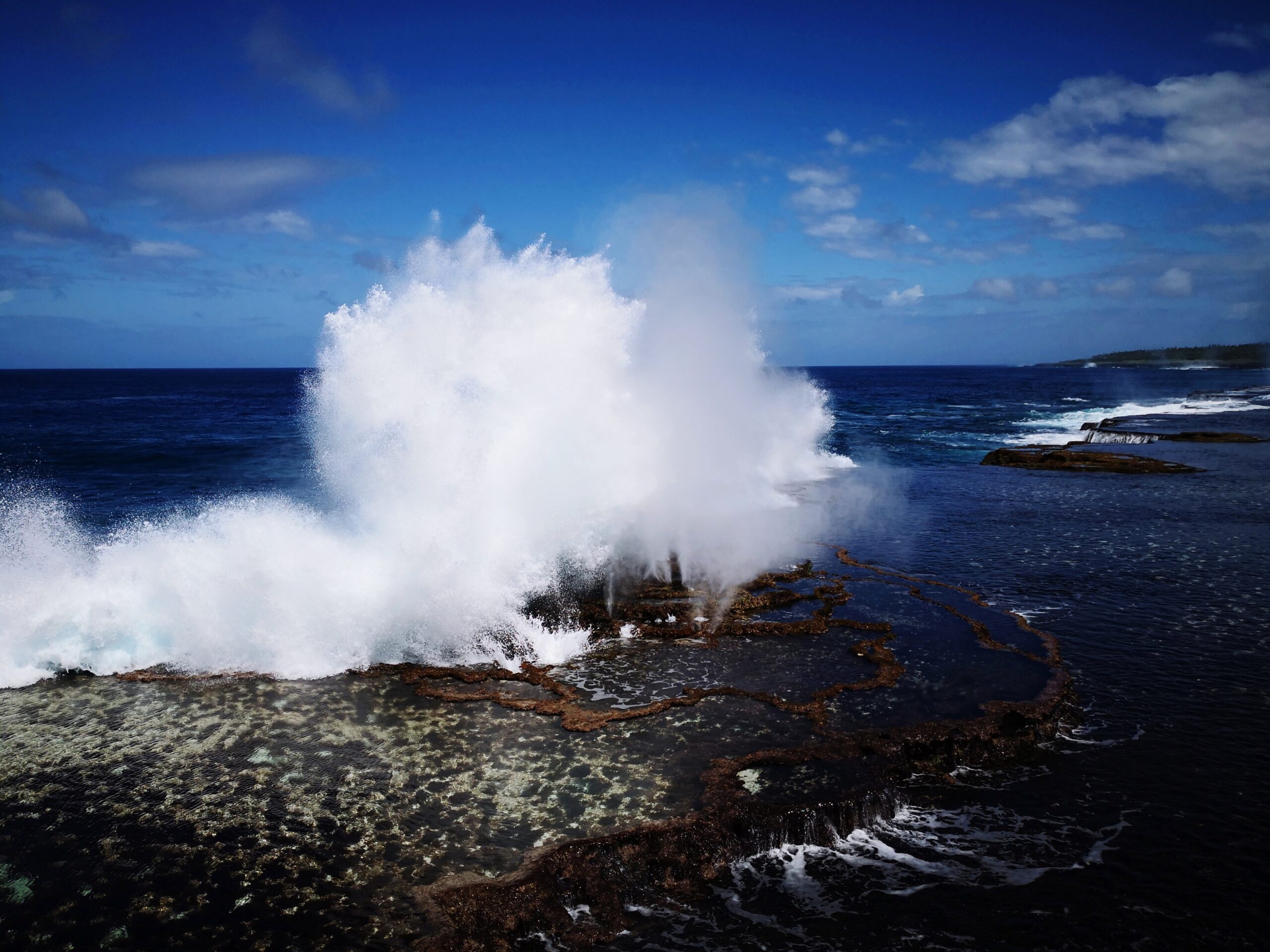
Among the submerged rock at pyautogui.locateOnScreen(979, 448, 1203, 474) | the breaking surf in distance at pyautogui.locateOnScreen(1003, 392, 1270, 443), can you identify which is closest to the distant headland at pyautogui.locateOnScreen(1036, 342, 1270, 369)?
the breaking surf in distance at pyautogui.locateOnScreen(1003, 392, 1270, 443)

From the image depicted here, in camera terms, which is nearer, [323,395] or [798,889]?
[798,889]

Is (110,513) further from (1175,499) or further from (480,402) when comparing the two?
(1175,499)

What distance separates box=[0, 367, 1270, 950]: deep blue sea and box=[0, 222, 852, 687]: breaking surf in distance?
5.32 meters

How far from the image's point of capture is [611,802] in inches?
283

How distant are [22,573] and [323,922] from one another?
9.91m

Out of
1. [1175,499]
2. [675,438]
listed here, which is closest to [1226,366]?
[1175,499]

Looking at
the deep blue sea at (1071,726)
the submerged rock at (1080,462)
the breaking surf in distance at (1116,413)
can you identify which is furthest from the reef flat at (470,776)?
the breaking surf in distance at (1116,413)

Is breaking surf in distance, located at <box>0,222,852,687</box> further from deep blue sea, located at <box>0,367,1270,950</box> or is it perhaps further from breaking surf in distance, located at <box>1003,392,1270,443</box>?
breaking surf in distance, located at <box>1003,392,1270,443</box>

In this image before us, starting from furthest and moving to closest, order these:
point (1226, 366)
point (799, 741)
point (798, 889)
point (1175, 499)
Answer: point (1226, 366)
point (1175, 499)
point (799, 741)
point (798, 889)

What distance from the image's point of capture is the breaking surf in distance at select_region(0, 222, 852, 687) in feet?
35.7

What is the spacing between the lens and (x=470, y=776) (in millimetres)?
7742

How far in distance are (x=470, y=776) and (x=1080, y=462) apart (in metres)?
32.1

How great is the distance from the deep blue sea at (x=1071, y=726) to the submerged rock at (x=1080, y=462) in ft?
3.60

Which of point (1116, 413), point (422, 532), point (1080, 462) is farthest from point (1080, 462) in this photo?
point (1116, 413)
